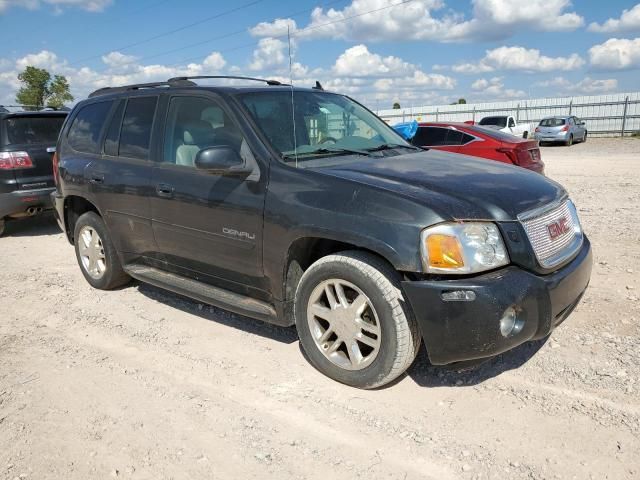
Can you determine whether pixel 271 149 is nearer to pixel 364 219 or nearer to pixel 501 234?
pixel 364 219

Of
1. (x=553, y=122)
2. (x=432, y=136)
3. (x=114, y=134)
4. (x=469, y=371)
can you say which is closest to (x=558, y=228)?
(x=469, y=371)

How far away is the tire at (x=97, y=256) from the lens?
5.16 m

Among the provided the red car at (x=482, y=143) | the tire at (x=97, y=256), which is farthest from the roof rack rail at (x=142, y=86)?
the red car at (x=482, y=143)

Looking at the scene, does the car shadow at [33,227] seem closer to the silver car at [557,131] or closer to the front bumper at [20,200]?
the front bumper at [20,200]

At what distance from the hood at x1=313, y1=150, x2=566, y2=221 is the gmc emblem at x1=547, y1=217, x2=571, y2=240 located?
0.46 feet

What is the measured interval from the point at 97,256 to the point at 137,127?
148 cm

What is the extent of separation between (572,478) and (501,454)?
33cm

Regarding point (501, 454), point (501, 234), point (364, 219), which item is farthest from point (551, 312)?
point (364, 219)

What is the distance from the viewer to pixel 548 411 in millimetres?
3041

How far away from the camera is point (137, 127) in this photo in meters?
4.65

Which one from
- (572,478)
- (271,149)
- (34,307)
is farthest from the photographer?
(34,307)

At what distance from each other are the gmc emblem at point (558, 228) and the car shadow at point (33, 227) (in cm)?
766

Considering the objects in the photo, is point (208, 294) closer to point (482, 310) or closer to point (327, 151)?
point (327, 151)

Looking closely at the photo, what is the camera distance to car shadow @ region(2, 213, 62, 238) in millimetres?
8700
